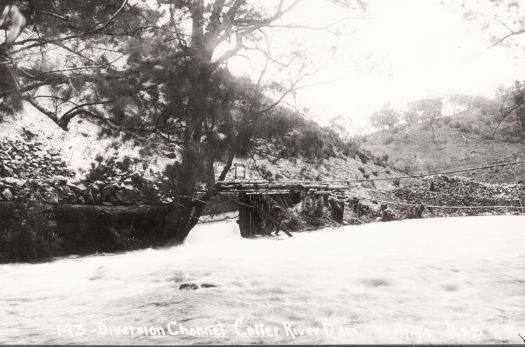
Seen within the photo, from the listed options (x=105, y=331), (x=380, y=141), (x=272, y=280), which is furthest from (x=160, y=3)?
(x=380, y=141)

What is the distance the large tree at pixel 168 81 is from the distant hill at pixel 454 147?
23.3m

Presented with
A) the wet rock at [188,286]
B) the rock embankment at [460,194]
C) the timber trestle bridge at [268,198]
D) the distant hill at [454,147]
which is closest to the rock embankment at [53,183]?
the timber trestle bridge at [268,198]

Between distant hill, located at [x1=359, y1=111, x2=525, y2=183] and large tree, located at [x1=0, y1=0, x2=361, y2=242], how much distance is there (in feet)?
76.4

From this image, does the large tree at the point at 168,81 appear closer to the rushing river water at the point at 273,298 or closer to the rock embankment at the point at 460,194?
the rushing river water at the point at 273,298

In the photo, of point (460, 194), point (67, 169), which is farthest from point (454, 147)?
point (67, 169)

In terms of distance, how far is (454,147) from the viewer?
127 feet

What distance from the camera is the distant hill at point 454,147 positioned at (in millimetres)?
32188

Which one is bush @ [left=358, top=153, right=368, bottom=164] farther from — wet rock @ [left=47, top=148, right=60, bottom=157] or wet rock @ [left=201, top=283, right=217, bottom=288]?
wet rock @ [left=201, top=283, right=217, bottom=288]

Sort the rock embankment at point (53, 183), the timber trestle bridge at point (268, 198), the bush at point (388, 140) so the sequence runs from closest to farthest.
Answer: the rock embankment at point (53, 183) < the timber trestle bridge at point (268, 198) < the bush at point (388, 140)

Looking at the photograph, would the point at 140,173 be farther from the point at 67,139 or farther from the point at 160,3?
the point at 160,3

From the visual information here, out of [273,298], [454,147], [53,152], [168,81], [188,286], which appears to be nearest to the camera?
[273,298]

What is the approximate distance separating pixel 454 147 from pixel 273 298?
127ft

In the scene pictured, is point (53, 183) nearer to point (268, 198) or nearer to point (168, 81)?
point (168, 81)

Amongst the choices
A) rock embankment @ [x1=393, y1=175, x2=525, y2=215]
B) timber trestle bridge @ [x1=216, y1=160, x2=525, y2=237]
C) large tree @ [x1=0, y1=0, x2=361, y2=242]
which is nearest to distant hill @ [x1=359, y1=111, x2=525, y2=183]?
rock embankment @ [x1=393, y1=175, x2=525, y2=215]
